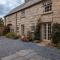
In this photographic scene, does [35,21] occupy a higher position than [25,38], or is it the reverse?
[35,21]

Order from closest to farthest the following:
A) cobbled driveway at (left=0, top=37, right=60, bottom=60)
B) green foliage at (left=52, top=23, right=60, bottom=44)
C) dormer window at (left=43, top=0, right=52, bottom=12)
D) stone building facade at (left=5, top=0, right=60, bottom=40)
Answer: cobbled driveway at (left=0, top=37, right=60, bottom=60), green foliage at (left=52, top=23, right=60, bottom=44), stone building facade at (left=5, top=0, right=60, bottom=40), dormer window at (left=43, top=0, right=52, bottom=12)

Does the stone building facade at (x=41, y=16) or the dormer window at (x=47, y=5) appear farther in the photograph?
the dormer window at (x=47, y=5)

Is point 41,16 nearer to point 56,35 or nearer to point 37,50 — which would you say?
point 56,35

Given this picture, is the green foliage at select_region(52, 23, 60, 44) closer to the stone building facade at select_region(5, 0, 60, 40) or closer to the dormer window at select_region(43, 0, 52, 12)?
the stone building facade at select_region(5, 0, 60, 40)

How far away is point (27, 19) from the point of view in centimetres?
2145

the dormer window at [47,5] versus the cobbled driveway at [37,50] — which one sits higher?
the dormer window at [47,5]

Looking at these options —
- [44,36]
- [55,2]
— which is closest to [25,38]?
[44,36]

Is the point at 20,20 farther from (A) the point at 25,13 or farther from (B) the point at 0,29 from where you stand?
(B) the point at 0,29

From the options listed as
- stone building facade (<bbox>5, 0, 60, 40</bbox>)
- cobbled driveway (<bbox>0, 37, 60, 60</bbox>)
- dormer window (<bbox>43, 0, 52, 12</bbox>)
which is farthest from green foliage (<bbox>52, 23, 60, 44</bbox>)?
dormer window (<bbox>43, 0, 52, 12</bbox>)

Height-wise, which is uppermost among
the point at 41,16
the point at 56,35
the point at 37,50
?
the point at 41,16

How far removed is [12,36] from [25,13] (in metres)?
4.22

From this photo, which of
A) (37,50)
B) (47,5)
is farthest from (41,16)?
(37,50)

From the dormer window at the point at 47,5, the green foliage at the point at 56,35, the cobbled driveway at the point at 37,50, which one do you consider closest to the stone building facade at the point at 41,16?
the dormer window at the point at 47,5

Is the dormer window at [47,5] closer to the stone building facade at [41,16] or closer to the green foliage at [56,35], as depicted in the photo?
the stone building facade at [41,16]
